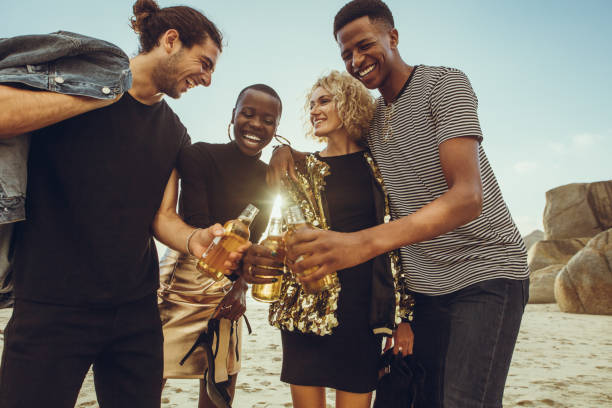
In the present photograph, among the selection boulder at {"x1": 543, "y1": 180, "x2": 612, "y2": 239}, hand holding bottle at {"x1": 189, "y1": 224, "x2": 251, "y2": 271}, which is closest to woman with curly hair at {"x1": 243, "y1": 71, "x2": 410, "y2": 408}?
hand holding bottle at {"x1": 189, "y1": 224, "x2": 251, "y2": 271}

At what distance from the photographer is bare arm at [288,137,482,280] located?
1.29 m

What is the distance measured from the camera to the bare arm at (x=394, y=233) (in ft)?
4.25

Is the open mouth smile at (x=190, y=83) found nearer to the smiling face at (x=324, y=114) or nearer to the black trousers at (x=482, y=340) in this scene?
the smiling face at (x=324, y=114)

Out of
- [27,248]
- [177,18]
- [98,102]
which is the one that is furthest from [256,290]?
[177,18]

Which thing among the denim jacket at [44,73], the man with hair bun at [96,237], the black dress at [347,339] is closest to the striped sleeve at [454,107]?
the black dress at [347,339]

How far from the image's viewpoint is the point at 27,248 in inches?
61.5

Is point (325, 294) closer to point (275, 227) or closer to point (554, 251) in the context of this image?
point (275, 227)

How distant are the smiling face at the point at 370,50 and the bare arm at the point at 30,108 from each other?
1428 millimetres

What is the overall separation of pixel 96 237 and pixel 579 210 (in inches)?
780

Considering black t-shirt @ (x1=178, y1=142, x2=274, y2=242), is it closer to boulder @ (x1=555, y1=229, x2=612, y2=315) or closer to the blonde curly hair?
the blonde curly hair

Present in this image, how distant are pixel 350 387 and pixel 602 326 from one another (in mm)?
9698

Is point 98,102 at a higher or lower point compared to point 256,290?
higher

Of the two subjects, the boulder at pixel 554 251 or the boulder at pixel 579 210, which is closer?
the boulder at pixel 554 251

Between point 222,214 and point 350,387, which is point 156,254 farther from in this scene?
point 350,387
